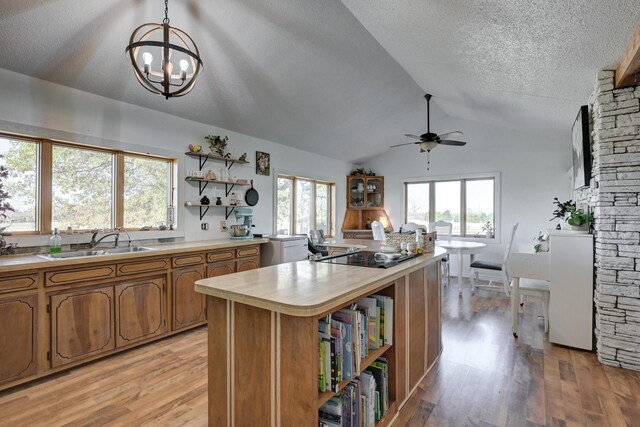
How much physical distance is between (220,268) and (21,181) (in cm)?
192

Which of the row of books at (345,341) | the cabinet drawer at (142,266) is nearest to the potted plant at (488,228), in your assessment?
the row of books at (345,341)

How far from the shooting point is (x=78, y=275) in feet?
8.00

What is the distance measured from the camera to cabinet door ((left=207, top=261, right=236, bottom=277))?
3.41 metres

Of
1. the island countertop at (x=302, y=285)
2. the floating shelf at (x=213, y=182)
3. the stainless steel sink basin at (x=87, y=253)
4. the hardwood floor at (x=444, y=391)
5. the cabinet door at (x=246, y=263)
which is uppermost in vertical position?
the floating shelf at (x=213, y=182)

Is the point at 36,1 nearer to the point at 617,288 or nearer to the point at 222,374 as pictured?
the point at 222,374

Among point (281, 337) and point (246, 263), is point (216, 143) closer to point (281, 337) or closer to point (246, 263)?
point (246, 263)

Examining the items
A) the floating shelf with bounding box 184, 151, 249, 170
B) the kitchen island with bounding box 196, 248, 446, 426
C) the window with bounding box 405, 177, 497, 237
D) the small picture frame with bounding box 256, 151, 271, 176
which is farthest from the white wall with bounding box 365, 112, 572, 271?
the kitchen island with bounding box 196, 248, 446, 426

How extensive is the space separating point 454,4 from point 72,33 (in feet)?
9.05

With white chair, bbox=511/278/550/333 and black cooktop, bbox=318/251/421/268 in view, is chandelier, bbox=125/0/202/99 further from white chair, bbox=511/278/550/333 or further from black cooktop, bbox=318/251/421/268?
white chair, bbox=511/278/550/333

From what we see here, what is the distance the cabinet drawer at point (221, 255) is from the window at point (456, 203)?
4198mm

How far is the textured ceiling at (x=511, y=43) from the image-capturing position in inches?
72.3

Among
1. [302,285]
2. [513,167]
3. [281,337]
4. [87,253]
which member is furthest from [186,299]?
[513,167]

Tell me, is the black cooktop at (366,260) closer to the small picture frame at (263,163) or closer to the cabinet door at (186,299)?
the cabinet door at (186,299)

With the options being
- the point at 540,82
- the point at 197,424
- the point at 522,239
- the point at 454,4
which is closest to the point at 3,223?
the point at 197,424
